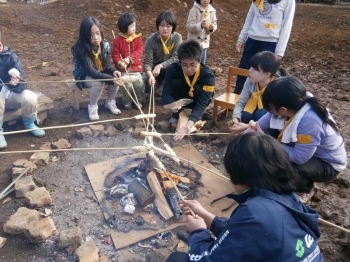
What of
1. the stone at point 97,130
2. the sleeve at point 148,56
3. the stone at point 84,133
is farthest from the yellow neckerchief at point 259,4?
the stone at point 84,133

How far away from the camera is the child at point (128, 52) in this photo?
4.82m

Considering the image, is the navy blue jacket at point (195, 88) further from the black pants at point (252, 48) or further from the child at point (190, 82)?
the black pants at point (252, 48)

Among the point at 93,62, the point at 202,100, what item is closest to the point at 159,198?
the point at 202,100

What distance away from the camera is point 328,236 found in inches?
117

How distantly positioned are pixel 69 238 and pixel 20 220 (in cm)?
50

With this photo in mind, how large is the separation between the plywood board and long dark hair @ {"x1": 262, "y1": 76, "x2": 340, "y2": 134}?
3.77ft

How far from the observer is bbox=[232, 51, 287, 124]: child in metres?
3.54

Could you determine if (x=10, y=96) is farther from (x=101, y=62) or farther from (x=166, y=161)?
(x=166, y=161)

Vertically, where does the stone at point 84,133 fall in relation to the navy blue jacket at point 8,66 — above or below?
below

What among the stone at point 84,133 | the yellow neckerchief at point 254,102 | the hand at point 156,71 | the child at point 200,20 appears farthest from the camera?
the child at point 200,20

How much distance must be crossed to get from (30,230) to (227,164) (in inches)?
74.6

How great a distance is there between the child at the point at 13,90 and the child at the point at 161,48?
172cm

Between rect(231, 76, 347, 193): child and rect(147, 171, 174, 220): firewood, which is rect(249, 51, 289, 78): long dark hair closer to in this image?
rect(231, 76, 347, 193): child

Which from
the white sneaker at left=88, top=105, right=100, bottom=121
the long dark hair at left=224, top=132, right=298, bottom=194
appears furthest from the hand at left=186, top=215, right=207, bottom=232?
the white sneaker at left=88, top=105, right=100, bottom=121
